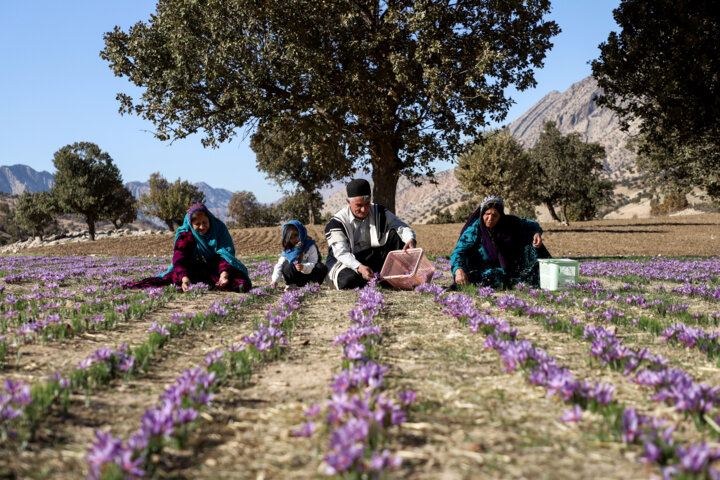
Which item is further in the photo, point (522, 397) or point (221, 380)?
point (221, 380)

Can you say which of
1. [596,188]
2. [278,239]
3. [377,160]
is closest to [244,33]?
[377,160]

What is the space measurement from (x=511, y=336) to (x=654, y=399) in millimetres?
1872

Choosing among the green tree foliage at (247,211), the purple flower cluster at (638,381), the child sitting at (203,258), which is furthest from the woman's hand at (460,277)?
the green tree foliage at (247,211)

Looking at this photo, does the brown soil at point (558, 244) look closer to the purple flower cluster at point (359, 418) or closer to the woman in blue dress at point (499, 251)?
the woman in blue dress at point (499, 251)

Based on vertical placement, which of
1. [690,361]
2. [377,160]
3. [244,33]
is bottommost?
[690,361]

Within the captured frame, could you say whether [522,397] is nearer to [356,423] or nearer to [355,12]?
[356,423]

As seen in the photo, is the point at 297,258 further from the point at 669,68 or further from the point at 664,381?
the point at 669,68

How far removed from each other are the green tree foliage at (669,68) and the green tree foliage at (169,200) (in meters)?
54.8

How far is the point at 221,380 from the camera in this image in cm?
371

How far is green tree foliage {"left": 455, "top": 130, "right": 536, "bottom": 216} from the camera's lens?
154 ft

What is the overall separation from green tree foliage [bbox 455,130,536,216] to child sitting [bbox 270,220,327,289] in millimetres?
39081

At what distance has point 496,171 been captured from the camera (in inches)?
1836

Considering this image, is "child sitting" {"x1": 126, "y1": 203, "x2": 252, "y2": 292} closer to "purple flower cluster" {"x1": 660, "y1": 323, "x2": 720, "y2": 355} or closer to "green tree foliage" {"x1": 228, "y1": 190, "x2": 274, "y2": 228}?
"purple flower cluster" {"x1": 660, "y1": 323, "x2": 720, "y2": 355}

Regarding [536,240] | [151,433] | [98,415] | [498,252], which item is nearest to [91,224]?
[498,252]
